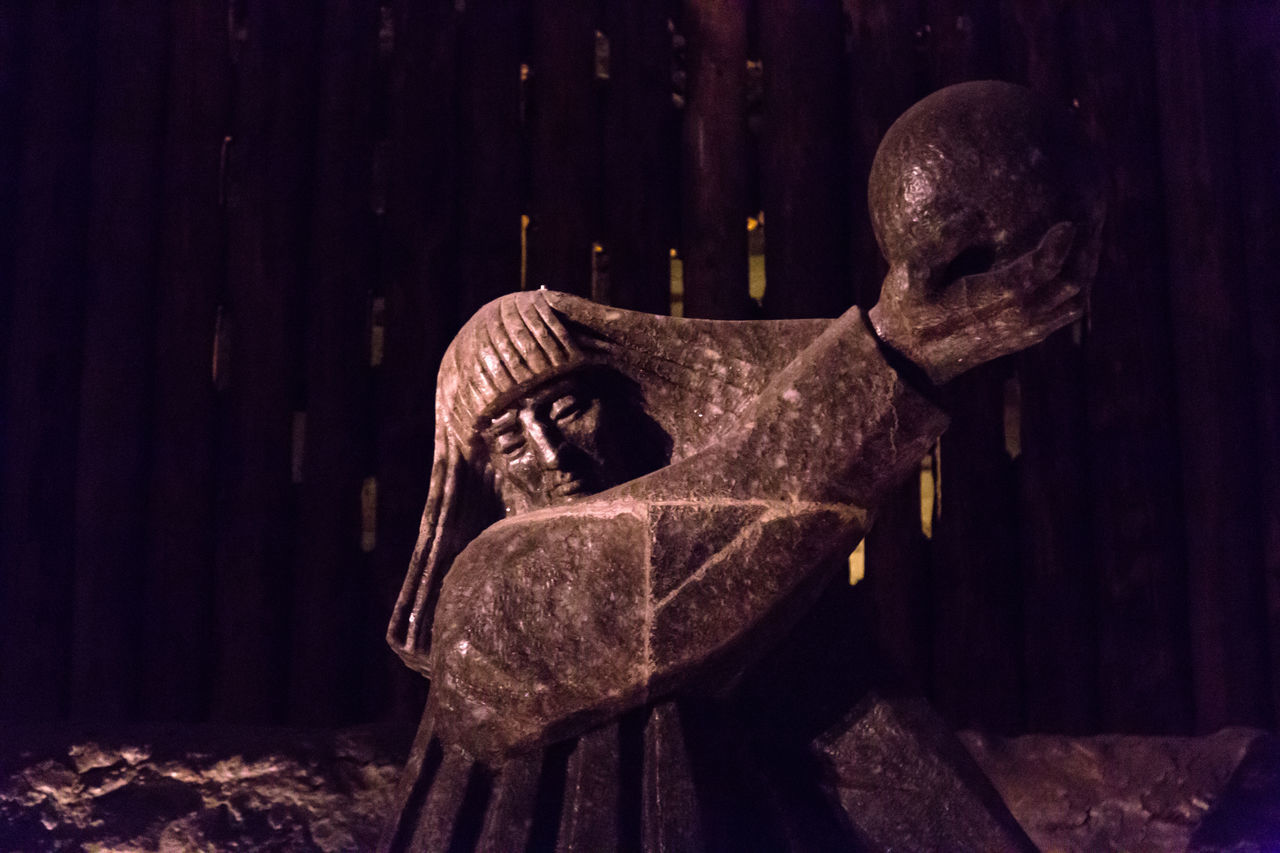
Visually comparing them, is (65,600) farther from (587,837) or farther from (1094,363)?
(1094,363)

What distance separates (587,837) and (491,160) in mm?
2669

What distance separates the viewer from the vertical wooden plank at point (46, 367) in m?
3.59

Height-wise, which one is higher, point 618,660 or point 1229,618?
point 618,660

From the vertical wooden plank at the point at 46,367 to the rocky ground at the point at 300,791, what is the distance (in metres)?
0.47

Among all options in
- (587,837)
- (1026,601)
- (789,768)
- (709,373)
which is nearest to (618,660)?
(587,837)

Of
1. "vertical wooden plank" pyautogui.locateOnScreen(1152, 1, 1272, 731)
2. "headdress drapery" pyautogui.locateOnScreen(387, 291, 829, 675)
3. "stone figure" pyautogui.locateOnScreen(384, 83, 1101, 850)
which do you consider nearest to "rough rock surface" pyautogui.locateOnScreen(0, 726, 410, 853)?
"headdress drapery" pyautogui.locateOnScreen(387, 291, 829, 675)

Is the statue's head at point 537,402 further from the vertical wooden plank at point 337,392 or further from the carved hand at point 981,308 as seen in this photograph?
the vertical wooden plank at point 337,392

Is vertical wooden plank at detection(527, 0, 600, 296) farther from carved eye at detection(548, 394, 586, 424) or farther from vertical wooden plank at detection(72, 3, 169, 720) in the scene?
carved eye at detection(548, 394, 586, 424)

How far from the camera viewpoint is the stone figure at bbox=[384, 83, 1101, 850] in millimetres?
1890

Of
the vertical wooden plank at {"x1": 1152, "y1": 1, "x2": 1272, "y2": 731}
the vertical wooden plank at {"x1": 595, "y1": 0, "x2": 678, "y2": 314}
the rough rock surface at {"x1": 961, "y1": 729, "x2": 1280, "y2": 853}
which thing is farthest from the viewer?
the vertical wooden plank at {"x1": 595, "y1": 0, "x2": 678, "y2": 314}

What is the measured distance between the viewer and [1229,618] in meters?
3.53

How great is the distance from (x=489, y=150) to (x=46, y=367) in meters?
1.80

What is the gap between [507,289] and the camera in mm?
3781

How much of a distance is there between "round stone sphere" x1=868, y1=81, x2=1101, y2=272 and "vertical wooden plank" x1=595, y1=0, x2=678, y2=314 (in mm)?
1852
